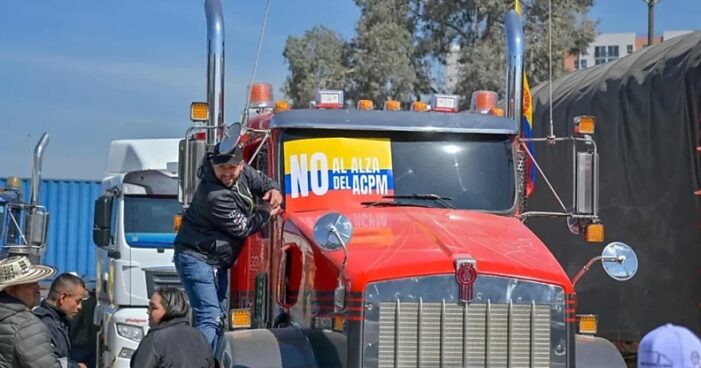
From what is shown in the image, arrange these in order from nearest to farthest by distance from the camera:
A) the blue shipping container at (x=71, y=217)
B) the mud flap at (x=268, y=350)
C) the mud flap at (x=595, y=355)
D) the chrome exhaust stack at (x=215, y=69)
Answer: the mud flap at (x=268, y=350)
the mud flap at (x=595, y=355)
the chrome exhaust stack at (x=215, y=69)
the blue shipping container at (x=71, y=217)

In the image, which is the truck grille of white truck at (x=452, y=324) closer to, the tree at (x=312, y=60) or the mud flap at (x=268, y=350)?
the mud flap at (x=268, y=350)

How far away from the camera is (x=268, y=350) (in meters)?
5.80

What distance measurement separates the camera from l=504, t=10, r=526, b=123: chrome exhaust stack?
26.2ft

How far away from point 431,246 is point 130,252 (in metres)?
5.66

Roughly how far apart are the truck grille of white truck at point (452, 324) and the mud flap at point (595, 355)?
0.35m

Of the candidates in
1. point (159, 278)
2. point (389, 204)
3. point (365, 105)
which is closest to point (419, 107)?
point (365, 105)

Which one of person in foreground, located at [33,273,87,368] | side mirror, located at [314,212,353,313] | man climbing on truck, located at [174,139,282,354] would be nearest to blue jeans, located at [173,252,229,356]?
man climbing on truck, located at [174,139,282,354]

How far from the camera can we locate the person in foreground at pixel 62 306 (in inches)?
218

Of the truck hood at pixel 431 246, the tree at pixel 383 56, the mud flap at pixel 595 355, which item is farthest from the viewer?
the tree at pixel 383 56

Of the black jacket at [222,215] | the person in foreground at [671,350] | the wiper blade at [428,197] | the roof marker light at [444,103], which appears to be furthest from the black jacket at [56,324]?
the person in foreground at [671,350]

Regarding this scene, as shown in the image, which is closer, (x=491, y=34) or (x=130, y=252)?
(x=130, y=252)

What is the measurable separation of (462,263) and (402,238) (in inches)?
21.7

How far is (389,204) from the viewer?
674 centimetres

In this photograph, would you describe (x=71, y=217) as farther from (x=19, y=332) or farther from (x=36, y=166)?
(x=19, y=332)
